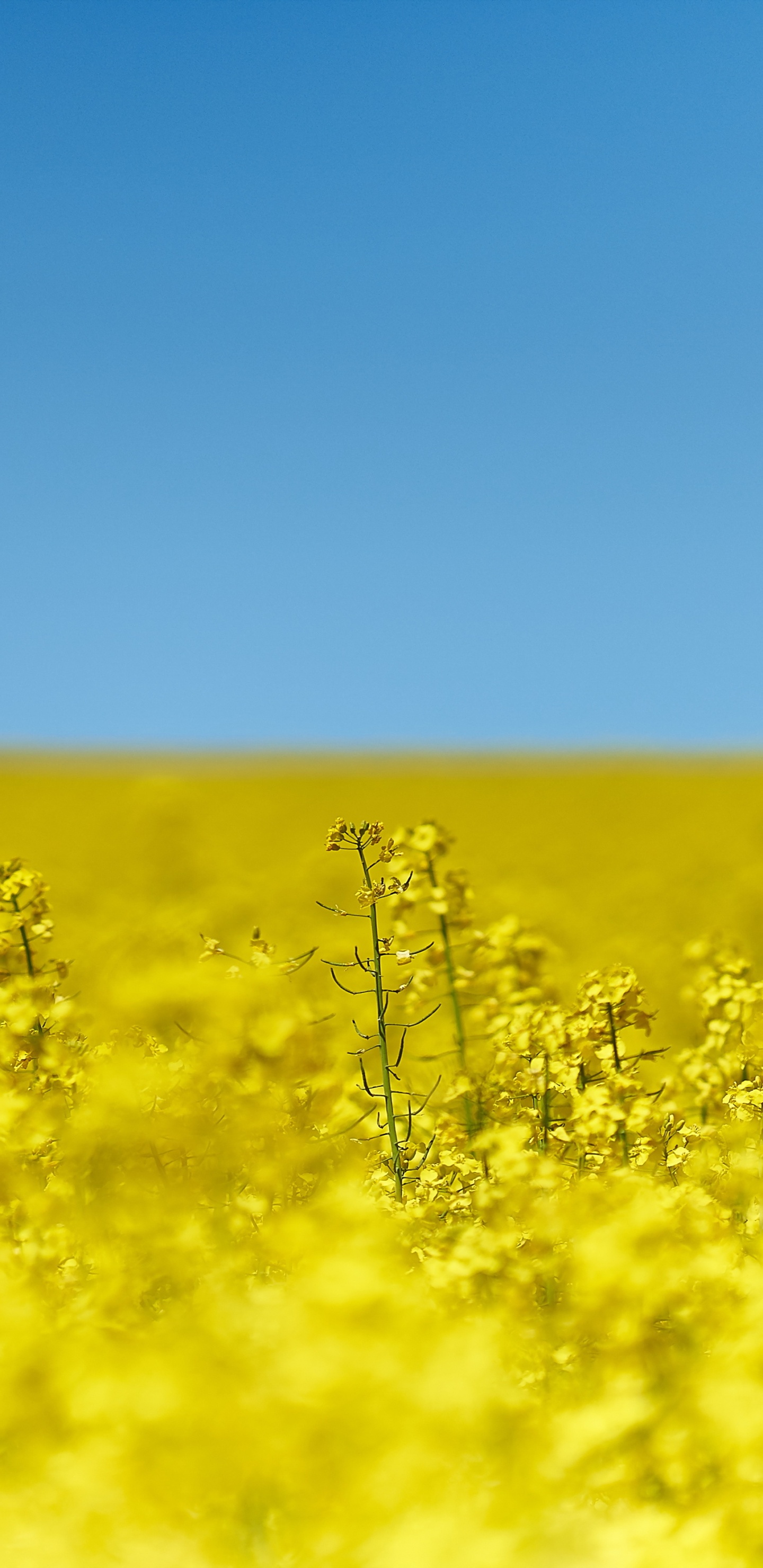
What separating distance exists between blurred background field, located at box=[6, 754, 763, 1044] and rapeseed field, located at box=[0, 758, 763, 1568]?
600mm

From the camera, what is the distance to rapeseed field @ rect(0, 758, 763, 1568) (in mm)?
1226

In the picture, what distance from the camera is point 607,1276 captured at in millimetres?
1459

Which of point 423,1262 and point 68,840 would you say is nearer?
point 423,1262

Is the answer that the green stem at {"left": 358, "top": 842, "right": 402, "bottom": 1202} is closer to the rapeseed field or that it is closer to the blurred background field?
the rapeseed field

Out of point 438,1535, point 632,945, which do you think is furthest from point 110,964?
point 632,945

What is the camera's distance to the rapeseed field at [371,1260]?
123 cm

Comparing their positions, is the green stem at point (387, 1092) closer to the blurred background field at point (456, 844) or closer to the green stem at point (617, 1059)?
the green stem at point (617, 1059)

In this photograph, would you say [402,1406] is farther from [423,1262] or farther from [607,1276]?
[423,1262]

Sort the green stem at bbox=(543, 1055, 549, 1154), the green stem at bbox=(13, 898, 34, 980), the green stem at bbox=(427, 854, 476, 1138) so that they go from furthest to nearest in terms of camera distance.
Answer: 1. the green stem at bbox=(427, 854, 476, 1138)
2. the green stem at bbox=(13, 898, 34, 980)
3. the green stem at bbox=(543, 1055, 549, 1154)

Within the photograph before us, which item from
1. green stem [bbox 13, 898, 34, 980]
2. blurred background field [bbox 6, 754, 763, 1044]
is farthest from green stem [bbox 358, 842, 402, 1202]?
blurred background field [bbox 6, 754, 763, 1044]

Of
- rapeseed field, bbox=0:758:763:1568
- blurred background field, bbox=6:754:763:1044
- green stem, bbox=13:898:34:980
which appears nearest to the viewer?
rapeseed field, bbox=0:758:763:1568

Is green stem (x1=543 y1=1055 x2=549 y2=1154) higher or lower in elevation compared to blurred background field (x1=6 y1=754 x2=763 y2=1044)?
lower

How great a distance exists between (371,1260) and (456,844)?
2533 mm

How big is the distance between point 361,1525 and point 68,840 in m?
2.89
